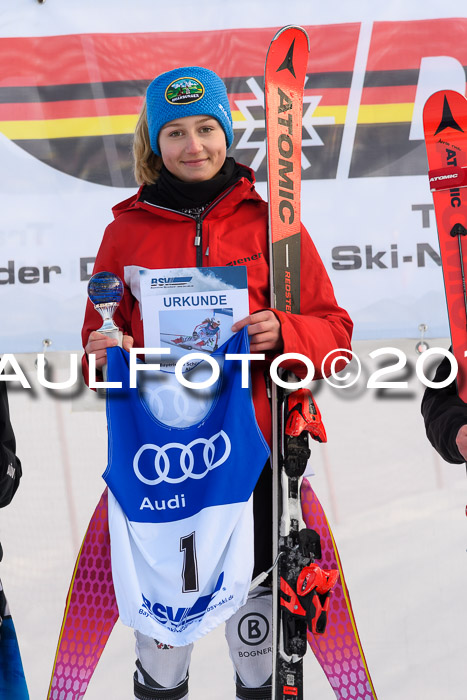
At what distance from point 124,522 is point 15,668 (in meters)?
0.50

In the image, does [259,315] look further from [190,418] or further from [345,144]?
[345,144]

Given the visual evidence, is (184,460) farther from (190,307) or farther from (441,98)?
(441,98)

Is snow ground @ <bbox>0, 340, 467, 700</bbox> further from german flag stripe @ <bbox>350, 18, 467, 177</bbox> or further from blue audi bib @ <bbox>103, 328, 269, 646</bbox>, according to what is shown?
blue audi bib @ <bbox>103, 328, 269, 646</bbox>

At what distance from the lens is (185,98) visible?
179cm

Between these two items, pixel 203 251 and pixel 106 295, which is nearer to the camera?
pixel 106 295

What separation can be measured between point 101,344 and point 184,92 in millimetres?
581

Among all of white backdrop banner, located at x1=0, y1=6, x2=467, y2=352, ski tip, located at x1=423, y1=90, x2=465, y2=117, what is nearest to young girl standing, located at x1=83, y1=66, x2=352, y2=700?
ski tip, located at x1=423, y1=90, x2=465, y2=117

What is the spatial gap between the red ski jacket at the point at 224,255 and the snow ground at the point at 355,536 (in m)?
1.01

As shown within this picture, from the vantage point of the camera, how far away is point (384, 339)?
9.19 feet

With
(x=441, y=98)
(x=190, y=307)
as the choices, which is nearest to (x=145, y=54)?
(x=441, y=98)

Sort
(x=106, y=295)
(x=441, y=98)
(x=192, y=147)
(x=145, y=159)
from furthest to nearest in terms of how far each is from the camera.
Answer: (x=441, y=98)
(x=145, y=159)
(x=192, y=147)
(x=106, y=295)

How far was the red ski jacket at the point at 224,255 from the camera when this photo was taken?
1.77 metres

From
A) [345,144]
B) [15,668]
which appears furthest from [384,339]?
[15,668]

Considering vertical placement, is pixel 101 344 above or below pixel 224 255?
below
